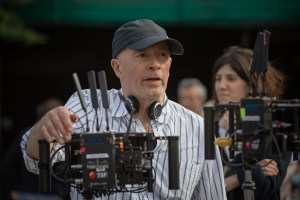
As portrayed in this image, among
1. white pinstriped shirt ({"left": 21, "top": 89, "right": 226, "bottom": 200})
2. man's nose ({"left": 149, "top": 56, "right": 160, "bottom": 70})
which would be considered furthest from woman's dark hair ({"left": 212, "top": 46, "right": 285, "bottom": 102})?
man's nose ({"left": 149, "top": 56, "right": 160, "bottom": 70})

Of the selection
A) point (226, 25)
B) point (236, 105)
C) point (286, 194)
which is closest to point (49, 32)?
point (226, 25)

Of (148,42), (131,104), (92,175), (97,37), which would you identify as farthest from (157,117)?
(97,37)

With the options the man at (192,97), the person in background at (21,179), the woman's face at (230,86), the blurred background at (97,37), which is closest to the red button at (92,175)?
the woman's face at (230,86)

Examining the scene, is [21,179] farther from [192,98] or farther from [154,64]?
[154,64]

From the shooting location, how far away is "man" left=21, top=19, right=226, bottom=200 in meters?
4.30

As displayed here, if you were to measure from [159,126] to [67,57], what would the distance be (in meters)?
7.79

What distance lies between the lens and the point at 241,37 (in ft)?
37.8

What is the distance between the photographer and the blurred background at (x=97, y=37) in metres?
10.5

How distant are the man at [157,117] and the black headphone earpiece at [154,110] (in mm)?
29

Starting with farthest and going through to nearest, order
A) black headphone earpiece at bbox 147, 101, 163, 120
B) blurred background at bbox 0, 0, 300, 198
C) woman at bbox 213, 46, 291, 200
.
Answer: blurred background at bbox 0, 0, 300, 198 → woman at bbox 213, 46, 291, 200 → black headphone earpiece at bbox 147, 101, 163, 120

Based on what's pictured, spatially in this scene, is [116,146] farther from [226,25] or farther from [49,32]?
[49,32]

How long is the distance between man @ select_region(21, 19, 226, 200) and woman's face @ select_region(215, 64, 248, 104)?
4.95 feet

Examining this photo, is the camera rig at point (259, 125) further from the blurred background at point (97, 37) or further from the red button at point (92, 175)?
the blurred background at point (97, 37)

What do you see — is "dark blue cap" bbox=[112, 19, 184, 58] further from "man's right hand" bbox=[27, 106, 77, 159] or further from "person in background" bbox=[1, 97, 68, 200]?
"person in background" bbox=[1, 97, 68, 200]
